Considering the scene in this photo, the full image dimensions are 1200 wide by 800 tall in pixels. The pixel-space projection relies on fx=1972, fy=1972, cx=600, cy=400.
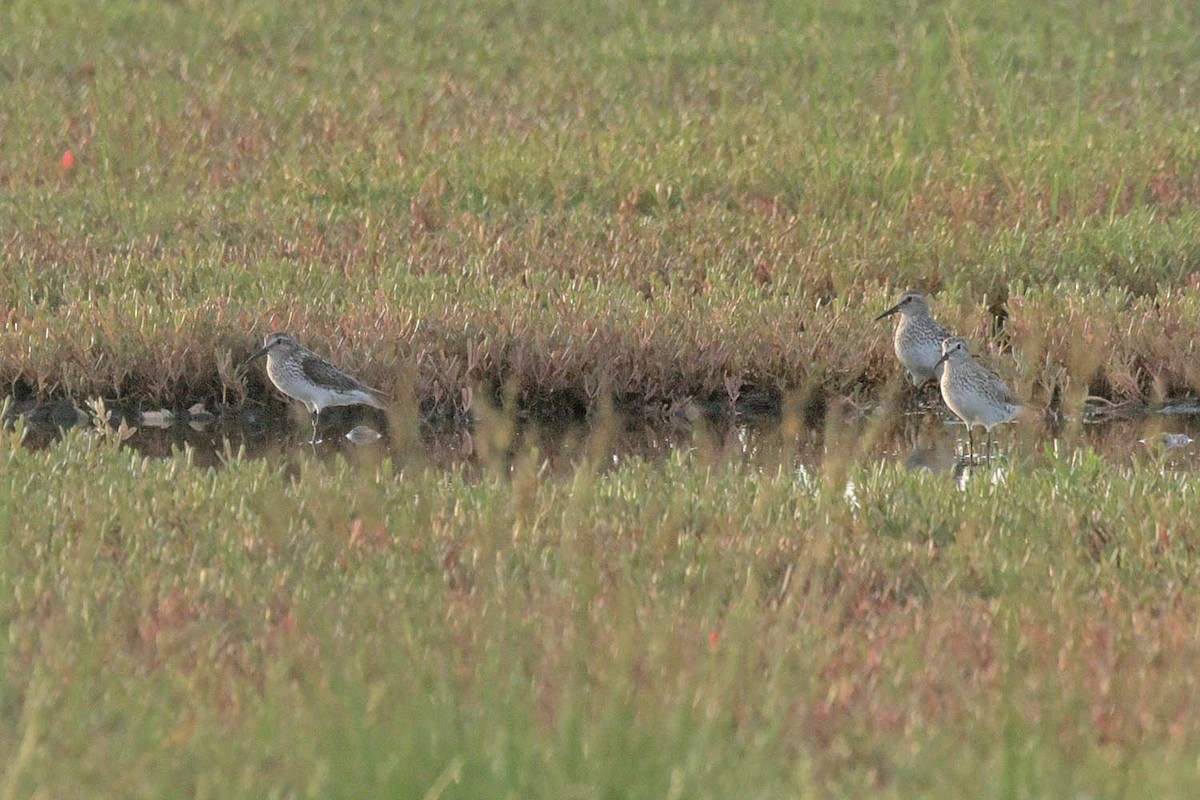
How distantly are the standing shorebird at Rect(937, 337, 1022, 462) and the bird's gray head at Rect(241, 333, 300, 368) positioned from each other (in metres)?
3.39

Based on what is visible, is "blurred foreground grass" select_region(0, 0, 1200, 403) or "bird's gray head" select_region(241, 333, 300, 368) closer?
"bird's gray head" select_region(241, 333, 300, 368)

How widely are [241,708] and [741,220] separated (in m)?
9.92

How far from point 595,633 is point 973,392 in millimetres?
5046

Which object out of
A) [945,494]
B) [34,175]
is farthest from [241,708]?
[34,175]

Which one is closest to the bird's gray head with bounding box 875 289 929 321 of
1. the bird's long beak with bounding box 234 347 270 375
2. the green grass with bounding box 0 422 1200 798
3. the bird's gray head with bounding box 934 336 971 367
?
the bird's gray head with bounding box 934 336 971 367

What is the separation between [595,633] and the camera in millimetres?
5316

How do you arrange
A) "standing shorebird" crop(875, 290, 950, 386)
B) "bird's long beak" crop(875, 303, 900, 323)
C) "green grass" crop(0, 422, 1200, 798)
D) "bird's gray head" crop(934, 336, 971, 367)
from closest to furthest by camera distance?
"green grass" crop(0, 422, 1200, 798) < "bird's gray head" crop(934, 336, 971, 367) < "standing shorebird" crop(875, 290, 950, 386) < "bird's long beak" crop(875, 303, 900, 323)

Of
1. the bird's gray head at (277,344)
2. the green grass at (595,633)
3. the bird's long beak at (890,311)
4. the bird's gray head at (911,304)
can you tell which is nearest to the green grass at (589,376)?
the green grass at (595,633)

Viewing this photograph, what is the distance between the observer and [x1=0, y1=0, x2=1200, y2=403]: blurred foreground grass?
1113cm

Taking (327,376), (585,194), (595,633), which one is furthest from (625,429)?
(595,633)

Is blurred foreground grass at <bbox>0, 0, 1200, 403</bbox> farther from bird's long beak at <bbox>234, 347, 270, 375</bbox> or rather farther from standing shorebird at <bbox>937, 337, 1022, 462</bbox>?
standing shorebird at <bbox>937, 337, 1022, 462</bbox>

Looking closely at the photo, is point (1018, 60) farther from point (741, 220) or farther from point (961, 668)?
point (961, 668)

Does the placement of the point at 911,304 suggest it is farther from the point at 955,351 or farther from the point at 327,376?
the point at 327,376

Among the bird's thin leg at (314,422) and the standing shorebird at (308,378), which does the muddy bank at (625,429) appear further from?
the standing shorebird at (308,378)
